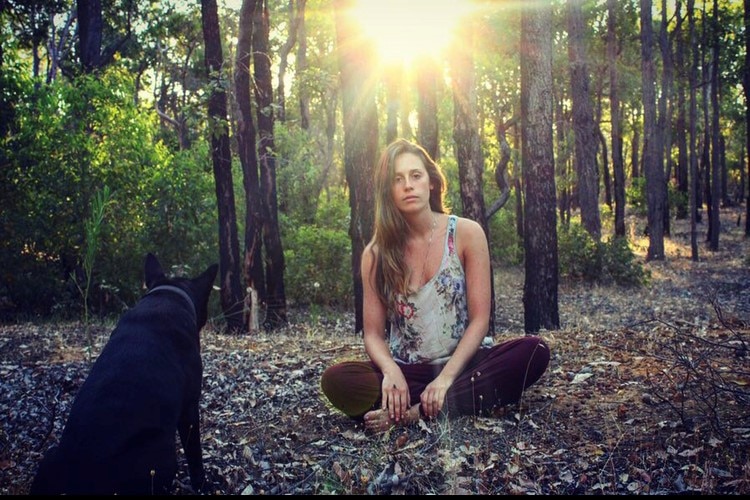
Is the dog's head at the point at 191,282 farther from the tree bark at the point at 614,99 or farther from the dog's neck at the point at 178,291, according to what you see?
the tree bark at the point at 614,99

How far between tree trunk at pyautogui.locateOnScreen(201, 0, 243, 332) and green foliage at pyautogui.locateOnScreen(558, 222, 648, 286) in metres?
9.76

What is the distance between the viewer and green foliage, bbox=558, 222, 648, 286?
671 inches

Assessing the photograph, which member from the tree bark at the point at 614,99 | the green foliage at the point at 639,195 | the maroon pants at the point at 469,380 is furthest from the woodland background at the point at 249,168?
the green foliage at the point at 639,195

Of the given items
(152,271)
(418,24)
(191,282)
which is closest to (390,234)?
(191,282)

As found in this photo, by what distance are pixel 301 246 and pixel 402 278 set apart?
12.6 meters

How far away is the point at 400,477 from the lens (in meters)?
3.76

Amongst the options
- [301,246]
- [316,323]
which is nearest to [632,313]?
[316,323]

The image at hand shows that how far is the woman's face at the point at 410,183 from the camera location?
14.9 feet

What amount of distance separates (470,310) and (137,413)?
2341 millimetres

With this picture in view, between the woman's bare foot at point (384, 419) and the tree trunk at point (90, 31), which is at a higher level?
the tree trunk at point (90, 31)

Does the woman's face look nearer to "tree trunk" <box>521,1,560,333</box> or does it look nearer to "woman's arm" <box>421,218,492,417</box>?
"woman's arm" <box>421,218,492,417</box>

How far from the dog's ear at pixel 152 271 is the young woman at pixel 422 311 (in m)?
1.40

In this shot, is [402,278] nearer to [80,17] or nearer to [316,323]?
[316,323]

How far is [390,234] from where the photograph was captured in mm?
4637
